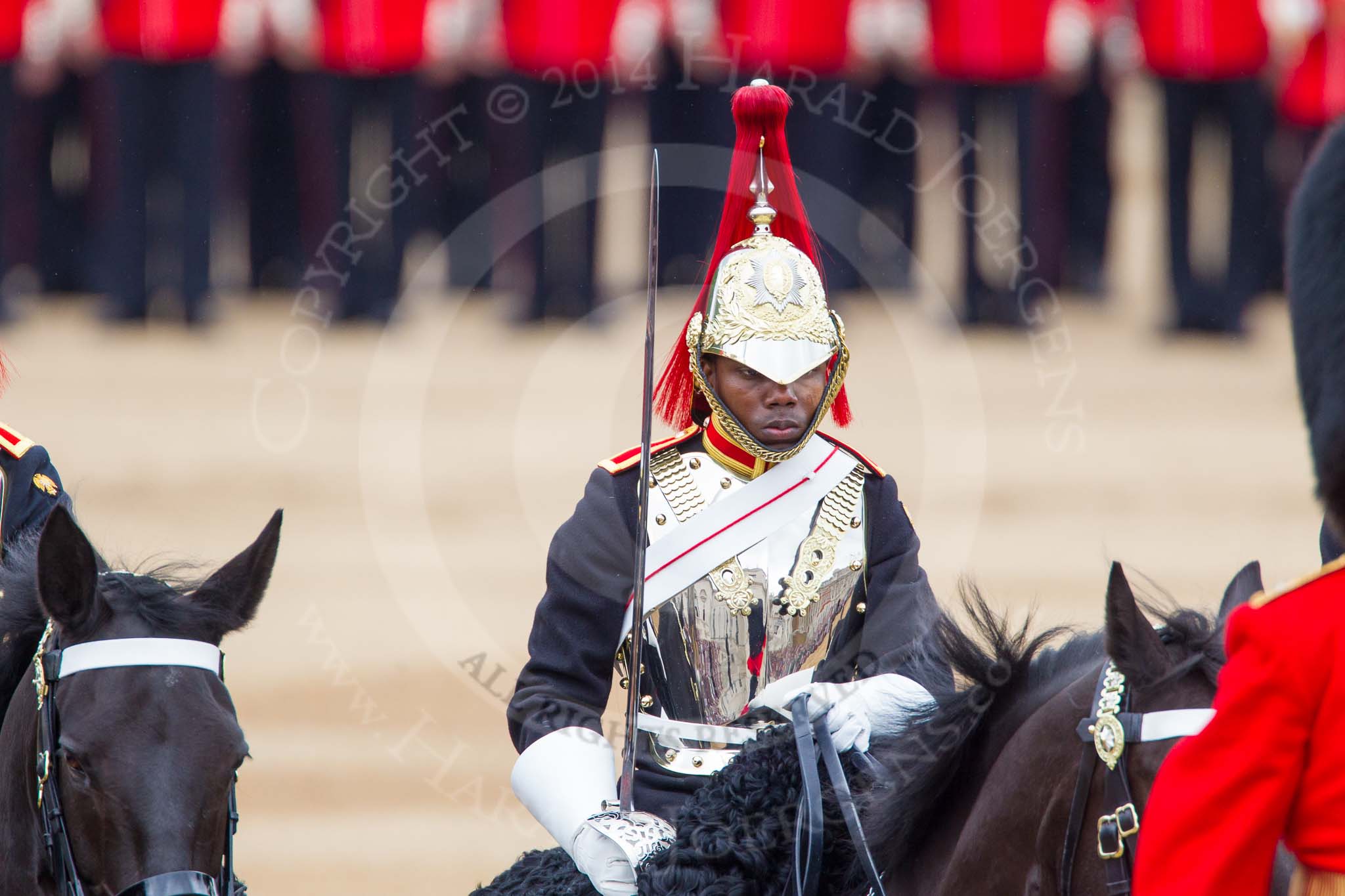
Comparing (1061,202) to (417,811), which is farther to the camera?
(1061,202)

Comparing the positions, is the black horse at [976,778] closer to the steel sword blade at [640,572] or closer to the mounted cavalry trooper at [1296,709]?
the steel sword blade at [640,572]

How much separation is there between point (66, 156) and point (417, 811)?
555 cm

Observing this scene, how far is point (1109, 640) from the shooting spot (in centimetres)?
217

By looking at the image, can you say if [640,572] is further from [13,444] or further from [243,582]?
[13,444]


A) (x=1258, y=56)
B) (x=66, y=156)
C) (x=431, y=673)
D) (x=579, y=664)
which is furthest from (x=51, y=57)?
(x=579, y=664)

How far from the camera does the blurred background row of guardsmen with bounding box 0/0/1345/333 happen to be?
9680mm

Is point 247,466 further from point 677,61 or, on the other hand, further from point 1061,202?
point 1061,202

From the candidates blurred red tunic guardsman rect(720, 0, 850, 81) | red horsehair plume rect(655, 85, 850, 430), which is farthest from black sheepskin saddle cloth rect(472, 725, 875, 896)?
blurred red tunic guardsman rect(720, 0, 850, 81)

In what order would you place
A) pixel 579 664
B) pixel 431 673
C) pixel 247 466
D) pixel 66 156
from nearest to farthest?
pixel 579 664
pixel 431 673
pixel 247 466
pixel 66 156

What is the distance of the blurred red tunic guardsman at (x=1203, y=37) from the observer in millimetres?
9750

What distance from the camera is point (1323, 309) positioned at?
1742 mm

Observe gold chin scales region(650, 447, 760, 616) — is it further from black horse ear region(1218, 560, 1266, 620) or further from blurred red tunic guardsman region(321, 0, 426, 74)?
blurred red tunic guardsman region(321, 0, 426, 74)

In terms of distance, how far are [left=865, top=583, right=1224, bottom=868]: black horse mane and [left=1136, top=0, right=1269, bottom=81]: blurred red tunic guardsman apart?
7690mm

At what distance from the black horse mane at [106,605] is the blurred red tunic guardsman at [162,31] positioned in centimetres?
700
